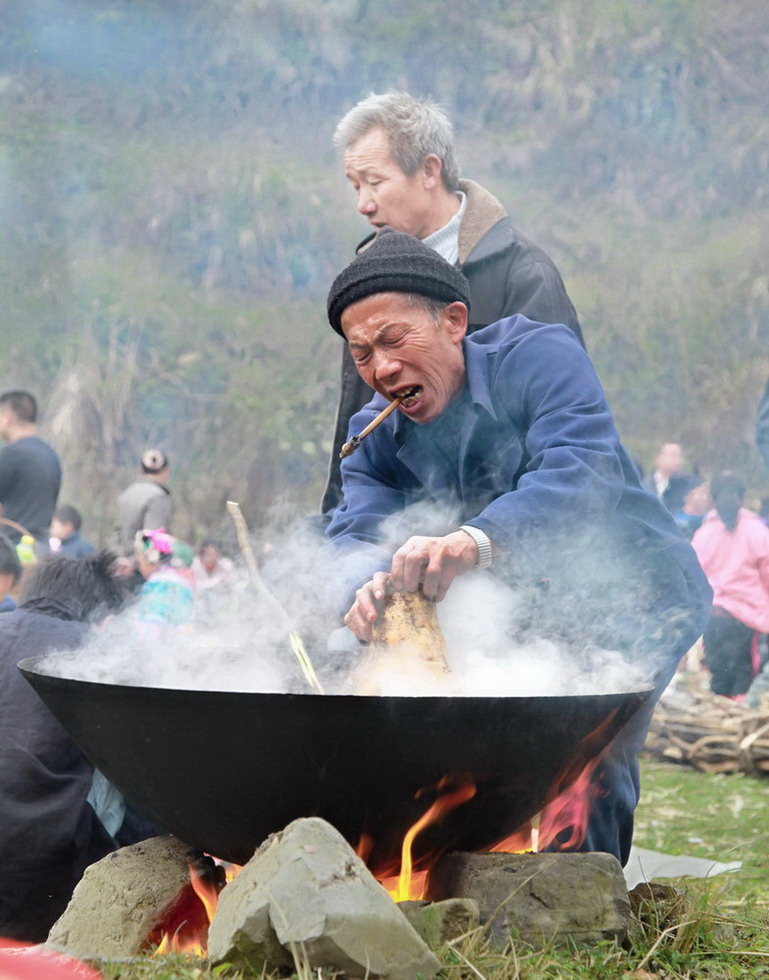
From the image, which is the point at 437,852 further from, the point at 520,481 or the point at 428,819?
the point at 520,481

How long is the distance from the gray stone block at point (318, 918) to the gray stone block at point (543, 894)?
261mm

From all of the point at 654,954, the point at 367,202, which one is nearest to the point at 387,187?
the point at 367,202

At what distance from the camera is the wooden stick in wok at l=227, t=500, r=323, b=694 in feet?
8.43

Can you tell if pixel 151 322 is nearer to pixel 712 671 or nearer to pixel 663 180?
pixel 663 180

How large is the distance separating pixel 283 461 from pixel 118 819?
42.0ft

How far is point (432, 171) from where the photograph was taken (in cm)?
365

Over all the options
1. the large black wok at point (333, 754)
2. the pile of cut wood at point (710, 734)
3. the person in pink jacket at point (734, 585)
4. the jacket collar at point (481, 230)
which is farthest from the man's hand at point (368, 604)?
the person in pink jacket at point (734, 585)

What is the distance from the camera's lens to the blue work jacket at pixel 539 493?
2.50 metres

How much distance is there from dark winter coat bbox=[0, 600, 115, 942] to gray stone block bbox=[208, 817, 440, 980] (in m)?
1.19

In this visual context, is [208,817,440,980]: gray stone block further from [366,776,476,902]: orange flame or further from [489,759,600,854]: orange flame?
[489,759,600,854]: orange flame

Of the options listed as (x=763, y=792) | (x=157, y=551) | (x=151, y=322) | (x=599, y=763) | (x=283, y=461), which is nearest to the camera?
(x=599, y=763)

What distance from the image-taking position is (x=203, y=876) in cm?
255

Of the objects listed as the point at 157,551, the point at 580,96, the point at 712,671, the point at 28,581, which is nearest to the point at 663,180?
the point at 580,96

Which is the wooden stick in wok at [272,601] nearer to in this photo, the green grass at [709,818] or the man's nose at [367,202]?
the man's nose at [367,202]
